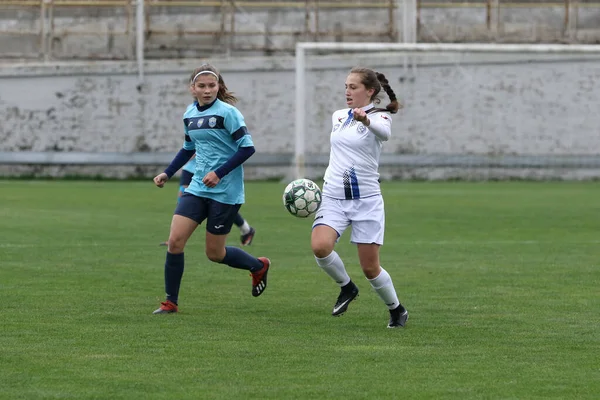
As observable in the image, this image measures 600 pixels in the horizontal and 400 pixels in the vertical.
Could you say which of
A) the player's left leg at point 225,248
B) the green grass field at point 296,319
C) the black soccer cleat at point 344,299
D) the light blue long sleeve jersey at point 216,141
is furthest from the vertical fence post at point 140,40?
the black soccer cleat at point 344,299

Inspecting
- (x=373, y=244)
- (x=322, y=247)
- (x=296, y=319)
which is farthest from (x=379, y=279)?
(x=296, y=319)

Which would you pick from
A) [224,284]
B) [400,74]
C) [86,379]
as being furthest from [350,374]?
[400,74]

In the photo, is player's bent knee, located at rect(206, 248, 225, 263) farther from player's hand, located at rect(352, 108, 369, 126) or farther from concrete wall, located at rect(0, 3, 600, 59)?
concrete wall, located at rect(0, 3, 600, 59)

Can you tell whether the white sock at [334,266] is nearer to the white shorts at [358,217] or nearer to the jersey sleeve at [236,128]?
the white shorts at [358,217]

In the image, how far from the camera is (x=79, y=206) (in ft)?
69.7

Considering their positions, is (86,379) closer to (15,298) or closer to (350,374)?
(350,374)

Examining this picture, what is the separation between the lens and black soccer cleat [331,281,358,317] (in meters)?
8.89

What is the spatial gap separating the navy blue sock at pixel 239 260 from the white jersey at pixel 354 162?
1315 millimetres

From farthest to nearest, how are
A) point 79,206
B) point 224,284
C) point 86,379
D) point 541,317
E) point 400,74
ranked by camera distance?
point 400,74, point 79,206, point 224,284, point 541,317, point 86,379

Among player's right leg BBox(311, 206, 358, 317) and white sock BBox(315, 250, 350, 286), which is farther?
white sock BBox(315, 250, 350, 286)

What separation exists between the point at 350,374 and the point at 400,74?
26.6 m

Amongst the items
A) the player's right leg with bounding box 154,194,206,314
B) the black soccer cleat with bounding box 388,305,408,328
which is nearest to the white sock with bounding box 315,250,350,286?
the black soccer cleat with bounding box 388,305,408,328

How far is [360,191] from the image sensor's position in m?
8.41

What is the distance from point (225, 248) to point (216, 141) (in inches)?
35.1
